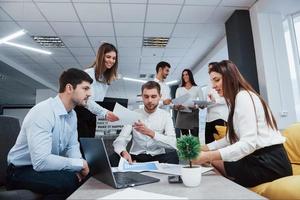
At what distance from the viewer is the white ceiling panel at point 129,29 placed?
14.1 ft

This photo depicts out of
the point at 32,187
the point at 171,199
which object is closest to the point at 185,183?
the point at 171,199

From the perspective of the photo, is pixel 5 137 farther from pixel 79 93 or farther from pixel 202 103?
pixel 202 103

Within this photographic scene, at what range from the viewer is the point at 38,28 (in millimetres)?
4383

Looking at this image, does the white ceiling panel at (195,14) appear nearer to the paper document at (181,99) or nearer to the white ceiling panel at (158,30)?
the white ceiling panel at (158,30)

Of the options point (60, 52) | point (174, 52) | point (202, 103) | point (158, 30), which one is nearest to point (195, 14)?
point (158, 30)

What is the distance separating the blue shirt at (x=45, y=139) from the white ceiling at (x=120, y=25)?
8.48 feet

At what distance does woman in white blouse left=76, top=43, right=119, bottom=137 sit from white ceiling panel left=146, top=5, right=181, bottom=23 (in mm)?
1863

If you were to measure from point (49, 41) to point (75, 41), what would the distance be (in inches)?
21.8

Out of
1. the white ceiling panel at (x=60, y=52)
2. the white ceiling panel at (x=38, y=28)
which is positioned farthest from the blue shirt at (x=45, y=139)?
the white ceiling panel at (x=60, y=52)

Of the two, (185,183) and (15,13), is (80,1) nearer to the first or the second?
(15,13)

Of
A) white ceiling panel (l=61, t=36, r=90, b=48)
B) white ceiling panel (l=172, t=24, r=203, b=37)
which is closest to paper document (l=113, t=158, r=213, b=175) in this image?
white ceiling panel (l=172, t=24, r=203, b=37)

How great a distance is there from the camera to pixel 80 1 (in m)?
3.50

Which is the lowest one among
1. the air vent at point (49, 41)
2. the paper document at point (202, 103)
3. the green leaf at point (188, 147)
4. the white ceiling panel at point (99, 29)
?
the green leaf at point (188, 147)

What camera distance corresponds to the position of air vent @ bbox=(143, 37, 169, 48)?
4969 millimetres
